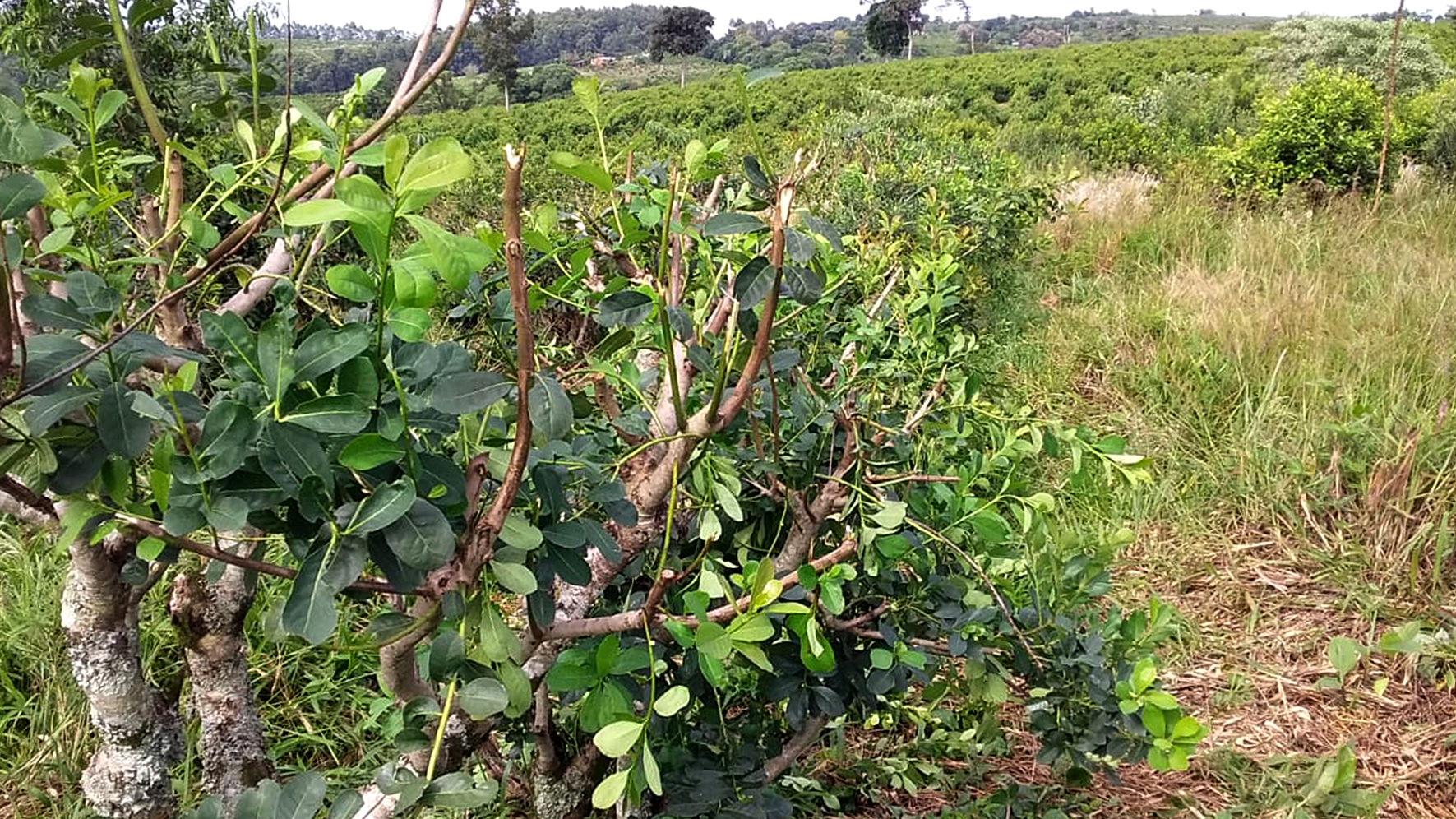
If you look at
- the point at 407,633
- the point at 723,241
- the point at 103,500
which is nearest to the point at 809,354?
the point at 723,241

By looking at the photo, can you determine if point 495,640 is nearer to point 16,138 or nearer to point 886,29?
point 16,138

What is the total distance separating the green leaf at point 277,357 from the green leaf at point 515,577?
7.7 inches

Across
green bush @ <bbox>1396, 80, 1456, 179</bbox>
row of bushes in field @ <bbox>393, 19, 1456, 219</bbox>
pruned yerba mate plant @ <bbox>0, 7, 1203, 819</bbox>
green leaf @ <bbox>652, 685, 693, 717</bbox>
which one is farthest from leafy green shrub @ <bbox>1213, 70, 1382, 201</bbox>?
green leaf @ <bbox>652, 685, 693, 717</bbox>

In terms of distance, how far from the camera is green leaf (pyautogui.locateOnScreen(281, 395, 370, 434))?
54cm

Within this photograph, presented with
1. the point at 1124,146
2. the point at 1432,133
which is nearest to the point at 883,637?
the point at 1432,133

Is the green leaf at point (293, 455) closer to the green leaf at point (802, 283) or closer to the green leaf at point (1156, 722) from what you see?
the green leaf at point (802, 283)

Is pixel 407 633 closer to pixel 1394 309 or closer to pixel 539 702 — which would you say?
pixel 539 702

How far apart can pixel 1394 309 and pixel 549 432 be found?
396 centimetres

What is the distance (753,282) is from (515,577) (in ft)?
0.89

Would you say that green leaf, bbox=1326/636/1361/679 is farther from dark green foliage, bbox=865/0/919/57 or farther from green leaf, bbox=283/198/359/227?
dark green foliage, bbox=865/0/919/57

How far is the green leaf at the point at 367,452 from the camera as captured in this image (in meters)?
0.55

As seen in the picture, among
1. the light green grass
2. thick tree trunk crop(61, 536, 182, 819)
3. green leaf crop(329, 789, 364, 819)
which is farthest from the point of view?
the light green grass

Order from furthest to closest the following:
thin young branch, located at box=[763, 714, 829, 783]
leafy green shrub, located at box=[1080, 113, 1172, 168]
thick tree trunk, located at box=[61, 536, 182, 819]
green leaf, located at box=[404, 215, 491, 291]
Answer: leafy green shrub, located at box=[1080, 113, 1172, 168] < thin young branch, located at box=[763, 714, 829, 783] < thick tree trunk, located at box=[61, 536, 182, 819] < green leaf, located at box=[404, 215, 491, 291]

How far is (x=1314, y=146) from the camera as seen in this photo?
582cm
